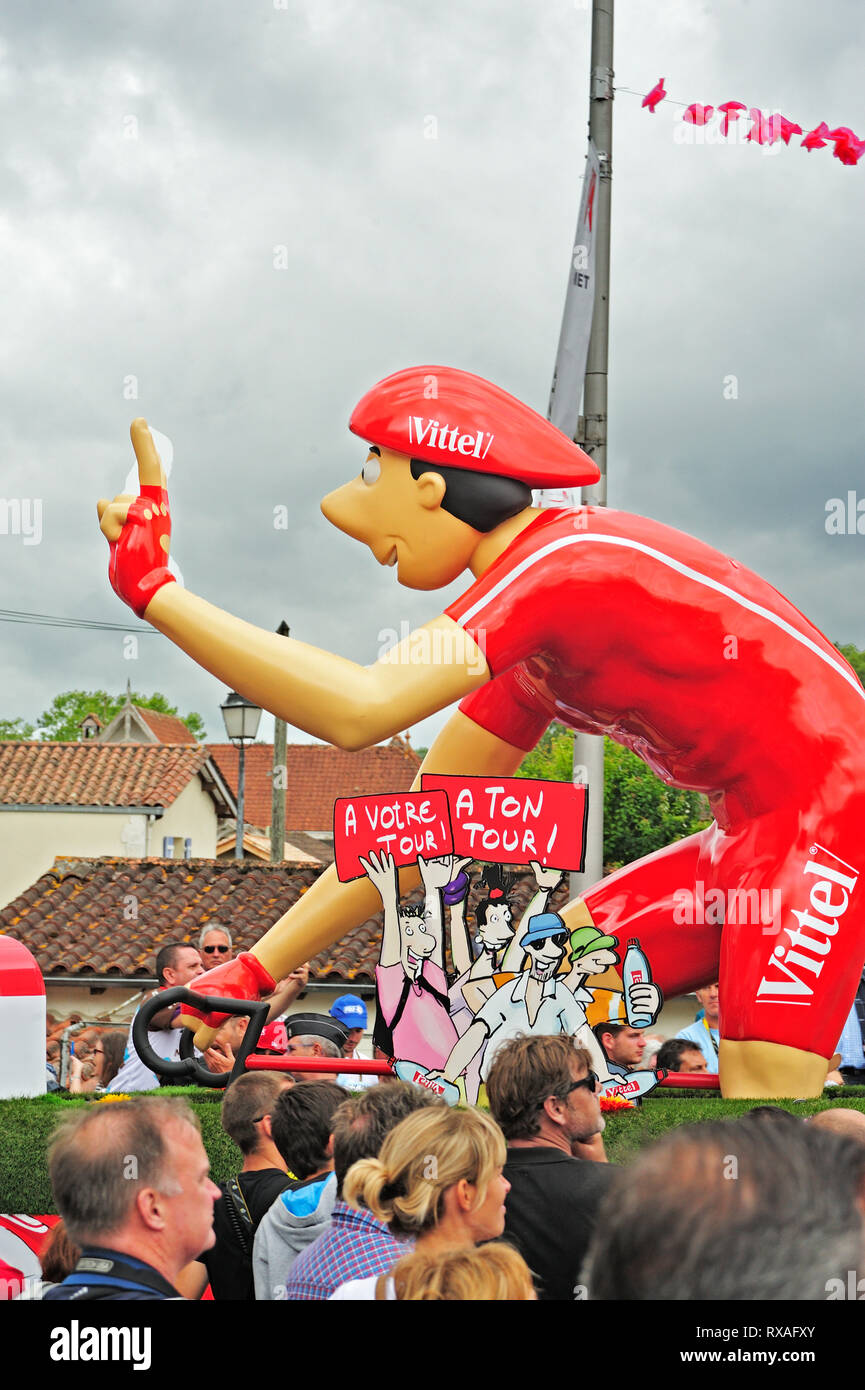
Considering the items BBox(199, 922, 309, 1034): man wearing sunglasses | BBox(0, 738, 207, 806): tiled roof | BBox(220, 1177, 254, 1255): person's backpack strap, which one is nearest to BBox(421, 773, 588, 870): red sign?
BBox(220, 1177, 254, 1255): person's backpack strap

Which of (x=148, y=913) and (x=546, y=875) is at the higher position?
(x=546, y=875)

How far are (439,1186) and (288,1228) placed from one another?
2.47ft

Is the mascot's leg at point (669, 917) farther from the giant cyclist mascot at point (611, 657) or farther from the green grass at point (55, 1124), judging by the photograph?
the green grass at point (55, 1124)

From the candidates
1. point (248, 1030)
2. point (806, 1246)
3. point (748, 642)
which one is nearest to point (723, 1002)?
point (748, 642)

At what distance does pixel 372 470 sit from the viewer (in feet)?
14.6

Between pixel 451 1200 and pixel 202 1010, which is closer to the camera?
pixel 451 1200

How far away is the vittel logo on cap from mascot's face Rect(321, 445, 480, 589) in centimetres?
9

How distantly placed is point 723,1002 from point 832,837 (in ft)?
1.95

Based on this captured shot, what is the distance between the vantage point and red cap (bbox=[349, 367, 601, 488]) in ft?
14.1

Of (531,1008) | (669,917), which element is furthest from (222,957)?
(531,1008)

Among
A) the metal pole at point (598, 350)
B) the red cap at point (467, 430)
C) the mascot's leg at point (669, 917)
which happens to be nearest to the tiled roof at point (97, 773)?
the metal pole at point (598, 350)

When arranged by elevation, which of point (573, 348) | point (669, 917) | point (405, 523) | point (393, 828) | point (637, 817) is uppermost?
point (573, 348)

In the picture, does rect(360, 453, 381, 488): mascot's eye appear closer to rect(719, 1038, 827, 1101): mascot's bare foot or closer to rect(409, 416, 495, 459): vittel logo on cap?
rect(409, 416, 495, 459): vittel logo on cap

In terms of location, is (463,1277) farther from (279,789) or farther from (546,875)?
(279,789)
